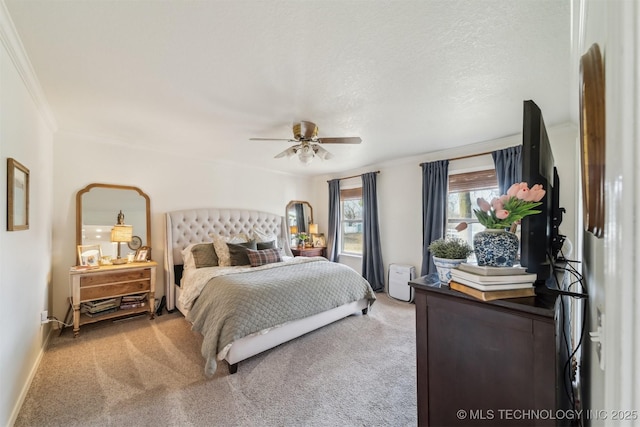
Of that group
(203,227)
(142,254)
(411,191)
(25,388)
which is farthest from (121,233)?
(411,191)

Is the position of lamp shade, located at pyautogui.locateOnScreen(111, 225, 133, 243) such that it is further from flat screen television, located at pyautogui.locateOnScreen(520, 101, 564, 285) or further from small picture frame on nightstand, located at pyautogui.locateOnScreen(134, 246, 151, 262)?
flat screen television, located at pyautogui.locateOnScreen(520, 101, 564, 285)

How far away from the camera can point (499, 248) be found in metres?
1.05

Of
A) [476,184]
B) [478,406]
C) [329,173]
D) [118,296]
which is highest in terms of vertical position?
[329,173]

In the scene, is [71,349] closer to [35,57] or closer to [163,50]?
[35,57]

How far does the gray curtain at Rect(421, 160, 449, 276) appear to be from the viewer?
3752 millimetres

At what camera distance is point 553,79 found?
6.21 ft

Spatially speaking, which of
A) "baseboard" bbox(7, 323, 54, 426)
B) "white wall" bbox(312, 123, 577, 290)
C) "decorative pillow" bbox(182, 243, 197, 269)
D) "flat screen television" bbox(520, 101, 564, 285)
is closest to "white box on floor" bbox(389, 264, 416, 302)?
"white wall" bbox(312, 123, 577, 290)

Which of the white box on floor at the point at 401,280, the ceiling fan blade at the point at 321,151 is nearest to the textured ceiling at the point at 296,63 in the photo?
the ceiling fan blade at the point at 321,151

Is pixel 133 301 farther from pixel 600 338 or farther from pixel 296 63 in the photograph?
pixel 600 338

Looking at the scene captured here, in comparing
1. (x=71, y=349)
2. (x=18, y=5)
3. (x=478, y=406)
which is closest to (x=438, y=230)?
(x=478, y=406)

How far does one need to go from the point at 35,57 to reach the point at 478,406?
10.2ft

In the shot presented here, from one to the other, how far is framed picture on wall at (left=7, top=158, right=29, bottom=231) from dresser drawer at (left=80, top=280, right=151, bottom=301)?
1265 millimetres

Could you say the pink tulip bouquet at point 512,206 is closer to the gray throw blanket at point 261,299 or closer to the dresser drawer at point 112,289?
the gray throw blanket at point 261,299

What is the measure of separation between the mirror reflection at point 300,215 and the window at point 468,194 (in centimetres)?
297
